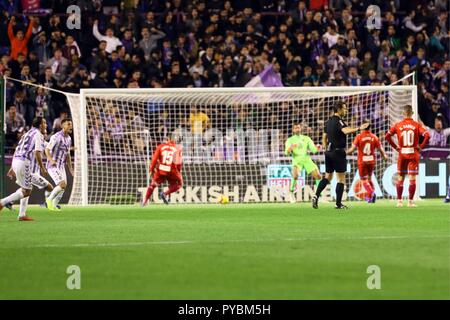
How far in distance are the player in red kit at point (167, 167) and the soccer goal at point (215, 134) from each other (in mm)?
1176

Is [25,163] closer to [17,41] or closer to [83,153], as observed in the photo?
[83,153]

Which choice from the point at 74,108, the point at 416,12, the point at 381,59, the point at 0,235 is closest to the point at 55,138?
the point at 74,108

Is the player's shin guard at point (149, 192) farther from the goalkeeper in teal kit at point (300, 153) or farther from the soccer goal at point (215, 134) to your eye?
the goalkeeper in teal kit at point (300, 153)

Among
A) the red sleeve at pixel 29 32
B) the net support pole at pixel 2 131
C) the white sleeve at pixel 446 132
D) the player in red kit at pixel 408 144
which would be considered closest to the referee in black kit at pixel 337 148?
the player in red kit at pixel 408 144

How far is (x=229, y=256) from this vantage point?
39.7 ft

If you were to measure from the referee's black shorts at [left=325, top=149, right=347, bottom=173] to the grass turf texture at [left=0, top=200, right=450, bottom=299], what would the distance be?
2.95m

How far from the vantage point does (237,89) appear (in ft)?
90.3

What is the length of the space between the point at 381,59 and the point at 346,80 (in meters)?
1.40

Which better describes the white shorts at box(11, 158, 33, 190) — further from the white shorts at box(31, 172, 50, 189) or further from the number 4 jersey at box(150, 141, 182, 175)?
the number 4 jersey at box(150, 141, 182, 175)

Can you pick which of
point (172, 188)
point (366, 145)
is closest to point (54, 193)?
point (172, 188)

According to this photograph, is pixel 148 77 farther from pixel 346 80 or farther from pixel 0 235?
pixel 0 235

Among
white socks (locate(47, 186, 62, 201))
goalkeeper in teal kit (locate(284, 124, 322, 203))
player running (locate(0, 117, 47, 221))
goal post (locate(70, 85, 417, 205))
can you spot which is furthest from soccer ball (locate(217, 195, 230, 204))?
player running (locate(0, 117, 47, 221))

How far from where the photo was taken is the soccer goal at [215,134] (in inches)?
1083

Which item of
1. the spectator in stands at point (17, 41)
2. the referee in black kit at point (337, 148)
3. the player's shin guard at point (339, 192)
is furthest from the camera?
the spectator in stands at point (17, 41)
